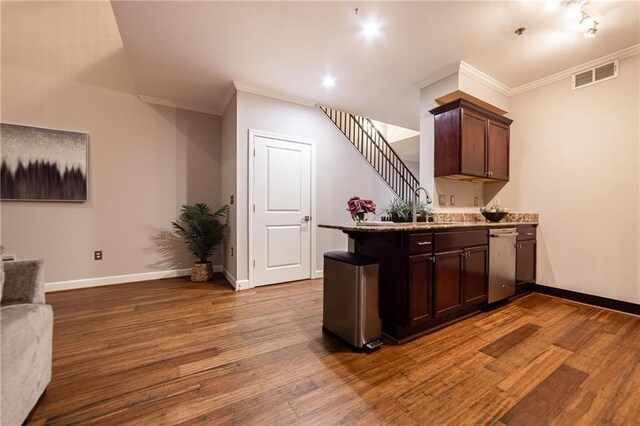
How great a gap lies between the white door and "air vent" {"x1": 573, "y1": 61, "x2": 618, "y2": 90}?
338cm

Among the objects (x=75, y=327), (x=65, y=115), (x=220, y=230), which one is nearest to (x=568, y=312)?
(x=220, y=230)

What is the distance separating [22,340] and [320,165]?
349 centimetres

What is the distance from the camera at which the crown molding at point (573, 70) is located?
2.69 meters

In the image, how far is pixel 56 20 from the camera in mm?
3145

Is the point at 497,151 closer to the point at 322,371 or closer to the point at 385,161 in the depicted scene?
the point at 385,161

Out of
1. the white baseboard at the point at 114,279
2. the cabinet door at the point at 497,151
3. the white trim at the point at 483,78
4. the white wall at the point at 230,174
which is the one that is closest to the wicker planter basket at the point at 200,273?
the white wall at the point at 230,174

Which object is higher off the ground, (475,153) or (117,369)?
(475,153)

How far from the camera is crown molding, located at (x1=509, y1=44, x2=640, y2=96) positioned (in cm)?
269

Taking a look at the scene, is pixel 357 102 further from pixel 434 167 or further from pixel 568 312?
pixel 568 312

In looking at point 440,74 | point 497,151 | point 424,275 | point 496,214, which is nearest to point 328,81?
point 440,74

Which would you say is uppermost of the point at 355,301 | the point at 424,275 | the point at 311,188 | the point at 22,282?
the point at 311,188

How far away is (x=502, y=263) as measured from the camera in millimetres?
2883

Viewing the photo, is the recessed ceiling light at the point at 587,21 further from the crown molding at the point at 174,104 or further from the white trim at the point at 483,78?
the crown molding at the point at 174,104

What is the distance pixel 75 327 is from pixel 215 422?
2.00 meters
